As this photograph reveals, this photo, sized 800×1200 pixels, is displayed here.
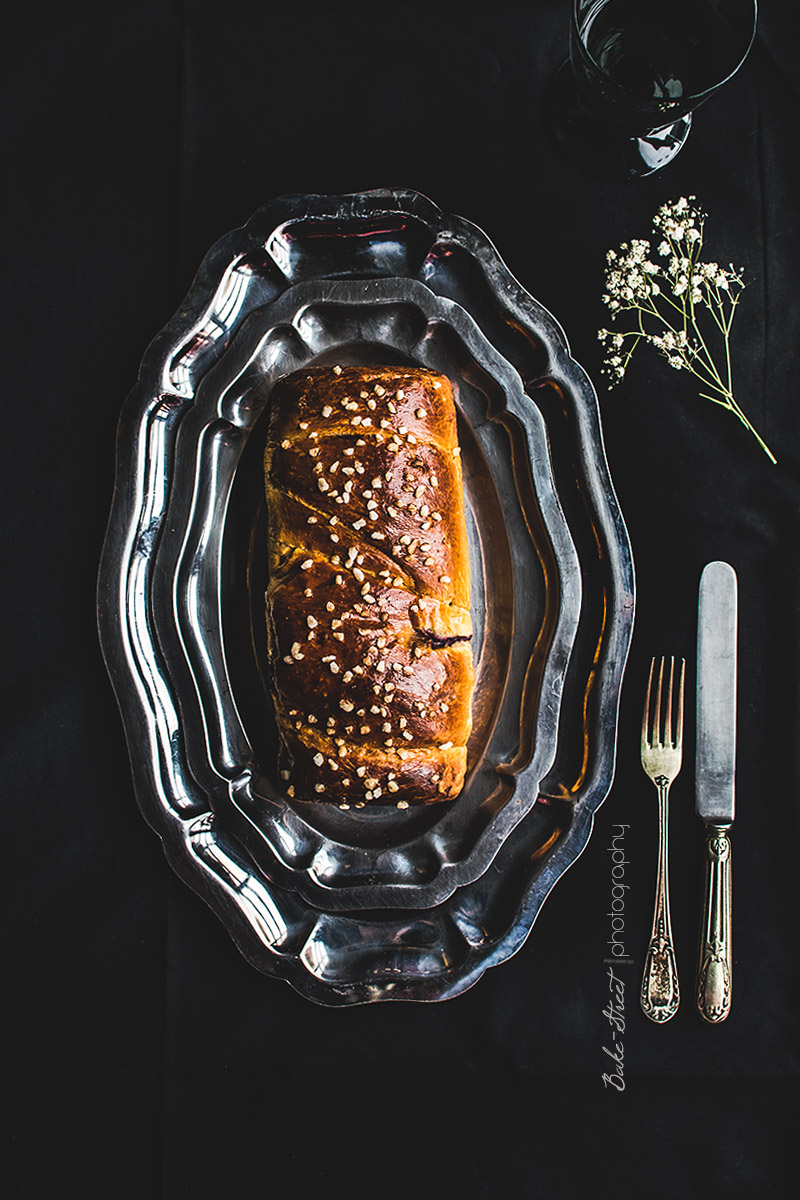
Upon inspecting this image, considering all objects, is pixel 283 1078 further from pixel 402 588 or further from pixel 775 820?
pixel 775 820

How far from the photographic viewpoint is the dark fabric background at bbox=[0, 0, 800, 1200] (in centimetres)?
158

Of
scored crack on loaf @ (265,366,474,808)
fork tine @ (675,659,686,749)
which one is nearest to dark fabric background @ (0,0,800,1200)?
fork tine @ (675,659,686,749)

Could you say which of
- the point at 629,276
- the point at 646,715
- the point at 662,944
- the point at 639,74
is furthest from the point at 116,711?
the point at 639,74

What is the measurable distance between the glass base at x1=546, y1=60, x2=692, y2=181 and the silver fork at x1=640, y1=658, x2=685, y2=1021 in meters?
1.05

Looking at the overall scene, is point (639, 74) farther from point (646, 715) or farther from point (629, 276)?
point (646, 715)

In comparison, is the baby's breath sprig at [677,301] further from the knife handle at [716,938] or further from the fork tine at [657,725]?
the knife handle at [716,938]

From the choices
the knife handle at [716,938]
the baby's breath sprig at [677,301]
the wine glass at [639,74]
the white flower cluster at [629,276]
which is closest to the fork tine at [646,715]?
the knife handle at [716,938]

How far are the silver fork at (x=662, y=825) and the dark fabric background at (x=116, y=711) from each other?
0.09ft

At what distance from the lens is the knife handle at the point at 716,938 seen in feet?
5.13

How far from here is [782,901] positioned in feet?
5.25

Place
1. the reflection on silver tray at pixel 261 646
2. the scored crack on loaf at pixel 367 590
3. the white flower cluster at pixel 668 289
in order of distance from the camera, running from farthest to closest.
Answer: the white flower cluster at pixel 668 289 < the reflection on silver tray at pixel 261 646 < the scored crack on loaf at pixel 367 590

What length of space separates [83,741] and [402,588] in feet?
2.59

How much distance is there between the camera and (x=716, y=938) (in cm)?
156

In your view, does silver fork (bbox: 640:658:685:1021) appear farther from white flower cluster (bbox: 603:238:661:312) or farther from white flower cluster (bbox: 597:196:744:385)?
white flower cluster (bbox: 603:238:661:312)
